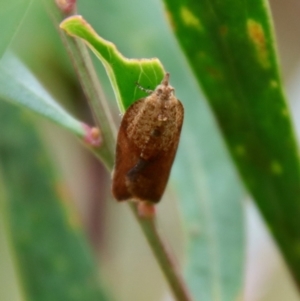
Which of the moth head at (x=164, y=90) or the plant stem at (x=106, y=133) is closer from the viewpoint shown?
the plant stem at (x=106, y=133)

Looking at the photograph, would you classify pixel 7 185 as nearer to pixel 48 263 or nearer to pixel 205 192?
pixel 48 263

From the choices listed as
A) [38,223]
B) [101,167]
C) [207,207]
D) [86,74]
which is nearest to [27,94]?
[86,74]

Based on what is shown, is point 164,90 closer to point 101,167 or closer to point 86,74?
point 86,74

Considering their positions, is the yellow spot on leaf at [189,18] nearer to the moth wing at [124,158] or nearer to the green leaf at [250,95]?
the green leaf at [250,95]

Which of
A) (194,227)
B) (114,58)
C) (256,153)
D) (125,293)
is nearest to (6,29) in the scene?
(114,58)

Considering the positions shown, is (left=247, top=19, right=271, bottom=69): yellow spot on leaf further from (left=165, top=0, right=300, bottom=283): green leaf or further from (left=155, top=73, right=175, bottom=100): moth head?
(left=155, top=73, right=175, bottom=100): moth head

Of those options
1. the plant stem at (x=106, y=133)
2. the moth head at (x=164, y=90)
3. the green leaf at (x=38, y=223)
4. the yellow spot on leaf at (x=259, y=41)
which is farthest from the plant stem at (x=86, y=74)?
the green leaf at (x=38, y=223)

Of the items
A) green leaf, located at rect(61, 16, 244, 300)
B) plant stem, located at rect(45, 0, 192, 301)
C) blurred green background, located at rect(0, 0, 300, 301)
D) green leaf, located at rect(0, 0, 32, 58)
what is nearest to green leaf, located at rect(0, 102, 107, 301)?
blurred green background, located at rect(0, 0, 300, 301)
